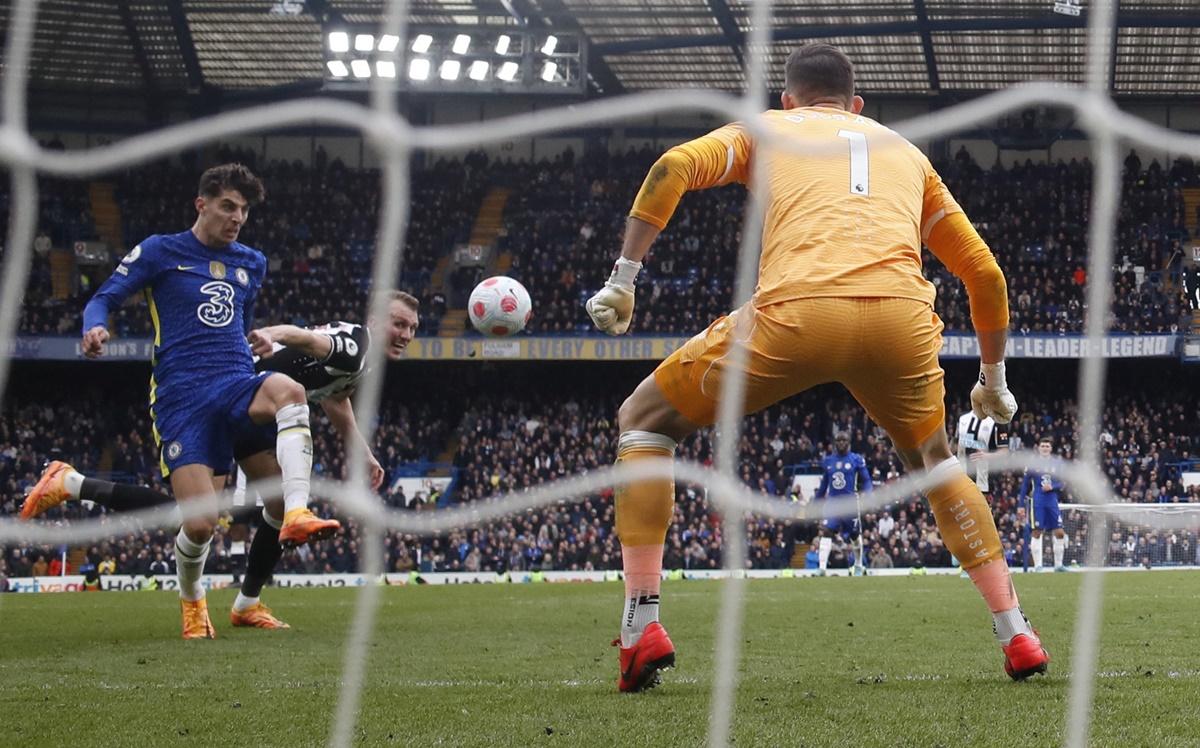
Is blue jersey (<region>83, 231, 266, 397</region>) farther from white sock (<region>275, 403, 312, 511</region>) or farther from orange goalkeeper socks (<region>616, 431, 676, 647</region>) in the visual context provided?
orange goalkeeper socks (<region>616, 431, 676, 647</region>)

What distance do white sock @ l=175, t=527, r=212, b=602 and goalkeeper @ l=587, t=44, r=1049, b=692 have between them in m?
3.43

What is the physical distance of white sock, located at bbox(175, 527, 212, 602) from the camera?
23.2 feet

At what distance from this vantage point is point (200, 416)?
640cm

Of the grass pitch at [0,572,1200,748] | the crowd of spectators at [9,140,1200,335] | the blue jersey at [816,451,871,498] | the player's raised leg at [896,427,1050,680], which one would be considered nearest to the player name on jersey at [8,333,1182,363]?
the crowd of spectators at [9,140,1200,335]

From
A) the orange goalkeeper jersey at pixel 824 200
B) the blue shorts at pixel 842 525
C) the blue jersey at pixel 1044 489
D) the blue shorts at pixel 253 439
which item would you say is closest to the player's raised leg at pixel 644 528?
the orange goalkeeper jersey at pixel 824 200

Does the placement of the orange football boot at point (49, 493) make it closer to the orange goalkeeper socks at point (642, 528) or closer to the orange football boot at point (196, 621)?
the orange football boot at point (196, 621)

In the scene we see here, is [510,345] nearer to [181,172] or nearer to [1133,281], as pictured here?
[181,172]

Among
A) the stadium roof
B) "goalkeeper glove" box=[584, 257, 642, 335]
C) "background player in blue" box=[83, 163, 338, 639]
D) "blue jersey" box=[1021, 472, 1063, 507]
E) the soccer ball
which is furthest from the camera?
the stadium roof

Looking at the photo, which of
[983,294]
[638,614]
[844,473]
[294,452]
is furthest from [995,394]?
[844,473]

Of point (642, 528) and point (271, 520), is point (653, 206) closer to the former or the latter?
point (642, 528)

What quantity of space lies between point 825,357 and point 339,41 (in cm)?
2232

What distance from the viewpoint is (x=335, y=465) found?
23.2 meters

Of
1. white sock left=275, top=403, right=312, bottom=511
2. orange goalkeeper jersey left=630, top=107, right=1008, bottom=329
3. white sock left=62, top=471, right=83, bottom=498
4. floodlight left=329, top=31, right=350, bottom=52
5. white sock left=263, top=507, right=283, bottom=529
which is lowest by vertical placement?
white sock left=263, top=507, right=283, bottom=529

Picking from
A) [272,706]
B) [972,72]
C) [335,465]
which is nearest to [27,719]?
[272,706]
